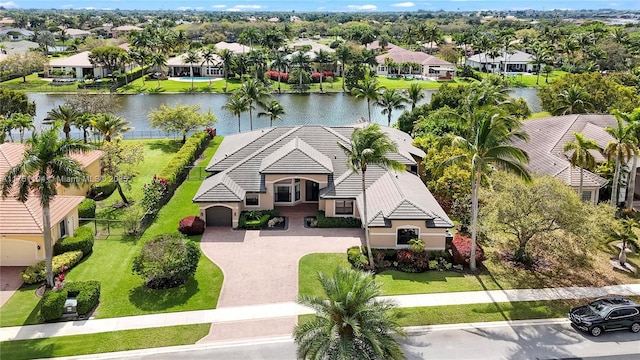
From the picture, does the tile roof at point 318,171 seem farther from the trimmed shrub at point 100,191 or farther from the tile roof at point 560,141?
the tile roof at point 560,141

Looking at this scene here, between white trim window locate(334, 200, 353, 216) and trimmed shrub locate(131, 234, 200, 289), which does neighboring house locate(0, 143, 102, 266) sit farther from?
white trim window locate(334, 200, 353, 216)

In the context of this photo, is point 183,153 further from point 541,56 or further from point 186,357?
point 541,56

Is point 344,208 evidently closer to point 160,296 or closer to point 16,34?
point 160,296

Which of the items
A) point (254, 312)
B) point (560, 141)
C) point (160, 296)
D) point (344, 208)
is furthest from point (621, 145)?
point (160, 296)

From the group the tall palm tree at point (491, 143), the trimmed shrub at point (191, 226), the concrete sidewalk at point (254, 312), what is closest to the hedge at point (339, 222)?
the trimmed shrub at point (191, 226)

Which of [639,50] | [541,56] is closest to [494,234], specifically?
[541,56]

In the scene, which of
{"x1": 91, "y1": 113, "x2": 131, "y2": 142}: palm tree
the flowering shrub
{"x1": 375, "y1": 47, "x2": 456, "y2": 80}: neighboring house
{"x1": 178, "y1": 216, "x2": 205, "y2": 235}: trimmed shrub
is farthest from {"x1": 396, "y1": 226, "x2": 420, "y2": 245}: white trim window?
{"x1": 375, "y1": 47, "x2": 456, "y2": 80}: neighboring house

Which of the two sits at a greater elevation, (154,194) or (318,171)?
(318,171)
